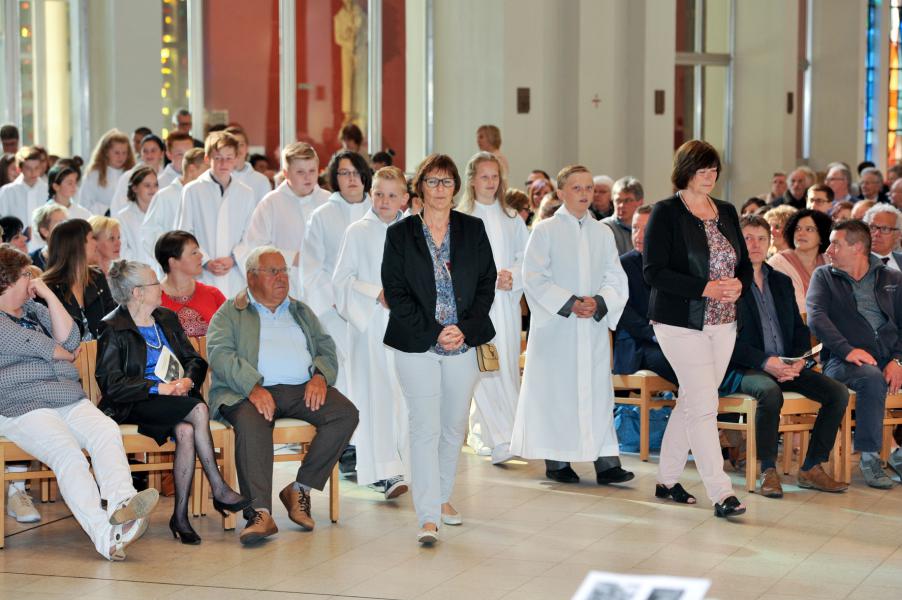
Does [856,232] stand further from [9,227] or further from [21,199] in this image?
[21,199]

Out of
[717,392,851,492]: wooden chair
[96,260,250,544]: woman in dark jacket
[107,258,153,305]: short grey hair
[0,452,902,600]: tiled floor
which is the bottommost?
[0,452,902,600]: tiled floor

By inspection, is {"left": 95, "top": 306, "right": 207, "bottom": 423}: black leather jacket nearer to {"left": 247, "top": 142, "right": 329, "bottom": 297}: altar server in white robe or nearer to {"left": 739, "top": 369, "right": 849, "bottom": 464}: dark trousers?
{"left": 247, "top": 142, "right": 329, "bottom": 297}: altar server in white robe

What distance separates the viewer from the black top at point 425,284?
5.77 m

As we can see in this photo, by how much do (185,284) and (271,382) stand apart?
84 cm

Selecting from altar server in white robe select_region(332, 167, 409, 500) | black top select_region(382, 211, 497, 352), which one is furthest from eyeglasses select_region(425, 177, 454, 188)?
altar server in white robe select_region(332, 167, 409, 500)

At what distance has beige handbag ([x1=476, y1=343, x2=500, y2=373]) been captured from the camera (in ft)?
19.1

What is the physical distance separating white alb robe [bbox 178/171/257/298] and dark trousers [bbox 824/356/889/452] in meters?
3.61

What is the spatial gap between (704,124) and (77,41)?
7997mm

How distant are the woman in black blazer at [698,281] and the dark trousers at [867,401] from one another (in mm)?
1117

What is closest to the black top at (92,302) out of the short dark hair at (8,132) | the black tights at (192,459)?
the black tights at (192,459)

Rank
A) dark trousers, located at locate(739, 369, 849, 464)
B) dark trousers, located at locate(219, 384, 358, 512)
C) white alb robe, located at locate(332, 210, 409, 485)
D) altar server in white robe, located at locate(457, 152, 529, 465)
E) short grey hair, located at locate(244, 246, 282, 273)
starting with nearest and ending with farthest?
1. dark trousers, located at locate(219, 384, 358, 512)
2. short grey hair, located at locate(244, 246, 282, 273)
3. white alb robe, located at locate(332, 210, 409, 485)
4. dark trousers, located at locate(739, 369, 849, 464)
5. altar server in white robe, located at locate(457, 152, 529, 465)

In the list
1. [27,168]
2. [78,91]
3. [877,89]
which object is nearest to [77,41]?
[78,91]

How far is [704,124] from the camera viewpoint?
17.6 metres

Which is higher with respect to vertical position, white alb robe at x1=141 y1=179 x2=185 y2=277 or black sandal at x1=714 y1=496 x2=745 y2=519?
white alb robe at x1=141 y1=179 x2=185 y2=277
